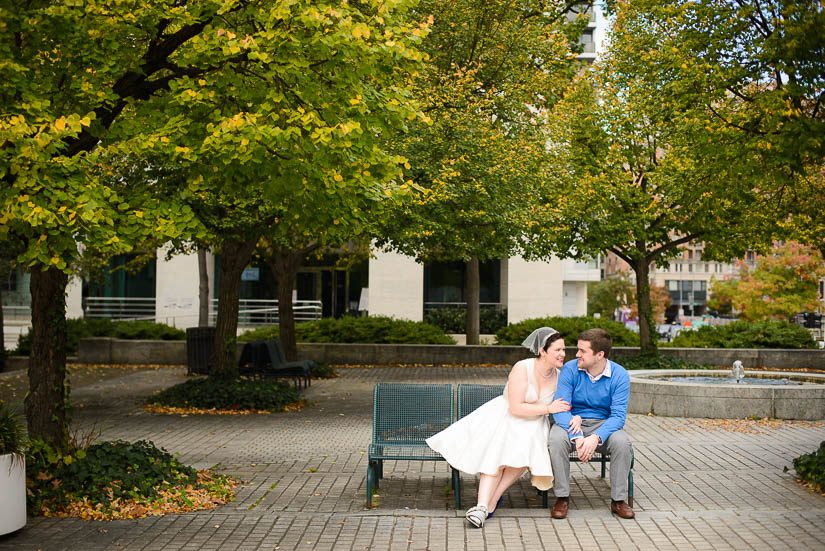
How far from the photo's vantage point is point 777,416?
13.9m

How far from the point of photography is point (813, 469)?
8.42 metres

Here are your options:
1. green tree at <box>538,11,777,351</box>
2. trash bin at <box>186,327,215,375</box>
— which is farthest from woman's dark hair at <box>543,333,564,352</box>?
trash bin at <box>186,327,215,375</box>

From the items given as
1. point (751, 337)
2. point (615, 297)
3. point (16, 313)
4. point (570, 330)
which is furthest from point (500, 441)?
point (615, 297)

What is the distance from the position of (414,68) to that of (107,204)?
3.19m

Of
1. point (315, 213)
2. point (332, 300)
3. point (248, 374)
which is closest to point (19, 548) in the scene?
point (315, 213)

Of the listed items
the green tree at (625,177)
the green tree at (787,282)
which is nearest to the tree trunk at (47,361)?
the green tree at (625,177)

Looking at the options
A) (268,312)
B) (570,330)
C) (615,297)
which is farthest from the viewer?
(615,297)

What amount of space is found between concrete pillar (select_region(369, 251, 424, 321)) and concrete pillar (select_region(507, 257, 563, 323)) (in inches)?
145

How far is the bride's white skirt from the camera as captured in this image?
7234 mm

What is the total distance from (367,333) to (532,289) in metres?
12.8

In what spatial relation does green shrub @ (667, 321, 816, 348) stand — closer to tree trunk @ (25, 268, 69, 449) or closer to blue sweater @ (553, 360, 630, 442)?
blue sweater @ (553, 360, 630, 442)

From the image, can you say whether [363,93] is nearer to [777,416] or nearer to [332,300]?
[777,416]

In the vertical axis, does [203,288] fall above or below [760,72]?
below

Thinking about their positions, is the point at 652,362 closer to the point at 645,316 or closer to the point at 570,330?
the point at 645,316
